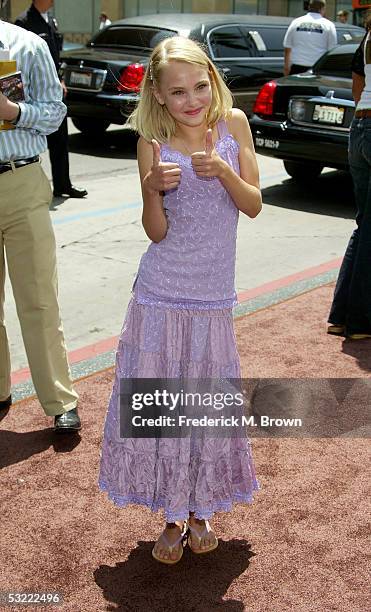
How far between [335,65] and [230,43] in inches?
136

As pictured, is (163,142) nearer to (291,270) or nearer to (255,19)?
(291,270)

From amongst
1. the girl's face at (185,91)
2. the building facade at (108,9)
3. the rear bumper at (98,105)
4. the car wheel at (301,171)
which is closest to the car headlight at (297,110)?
the car wheel at (301,171)

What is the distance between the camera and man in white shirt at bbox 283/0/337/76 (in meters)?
Answer: 12.1

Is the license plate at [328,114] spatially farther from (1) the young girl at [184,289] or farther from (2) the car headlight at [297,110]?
(1) the young girl at [184,289]

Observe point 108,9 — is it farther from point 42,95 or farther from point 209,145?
point 209,145

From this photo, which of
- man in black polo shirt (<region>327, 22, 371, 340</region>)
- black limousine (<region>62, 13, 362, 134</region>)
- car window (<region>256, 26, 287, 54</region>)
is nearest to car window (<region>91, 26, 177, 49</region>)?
black limousine (<region>62, 13, 362, 134</region>)

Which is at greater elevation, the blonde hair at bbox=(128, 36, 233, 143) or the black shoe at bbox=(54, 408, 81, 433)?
the blonde hair at bbox=(128, 36, 233, 143)

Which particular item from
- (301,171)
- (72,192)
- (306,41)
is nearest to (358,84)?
(72,192)

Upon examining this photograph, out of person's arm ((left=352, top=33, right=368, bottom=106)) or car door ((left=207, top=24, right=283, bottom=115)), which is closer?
person's arm ((left=352, top=33, right=368, bottom=106))

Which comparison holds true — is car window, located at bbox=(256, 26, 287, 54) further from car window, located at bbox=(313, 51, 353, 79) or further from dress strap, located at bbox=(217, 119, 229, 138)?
dress strap, located at bbox=(217, 119, 229, 138)

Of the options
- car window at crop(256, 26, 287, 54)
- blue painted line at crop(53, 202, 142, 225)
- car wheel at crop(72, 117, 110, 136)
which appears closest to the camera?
blue painted line at crop(53, 202, 142, 225)

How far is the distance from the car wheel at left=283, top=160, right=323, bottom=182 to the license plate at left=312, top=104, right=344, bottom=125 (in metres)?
1.16

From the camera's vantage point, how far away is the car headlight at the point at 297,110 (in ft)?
30.6

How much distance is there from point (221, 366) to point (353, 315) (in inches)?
96.4
